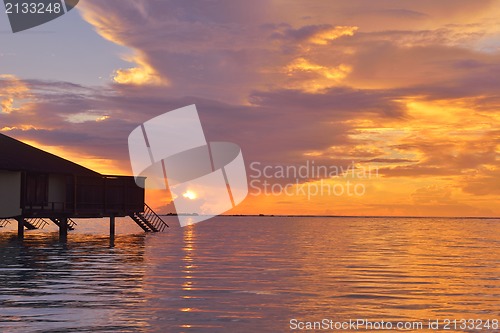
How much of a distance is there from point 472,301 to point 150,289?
981 centimetres

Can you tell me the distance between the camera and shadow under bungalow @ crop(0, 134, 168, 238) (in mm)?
45719

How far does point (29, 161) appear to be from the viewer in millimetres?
47938

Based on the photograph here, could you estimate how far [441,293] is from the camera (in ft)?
69.1

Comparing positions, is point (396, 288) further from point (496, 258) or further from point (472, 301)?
point (496, 258)

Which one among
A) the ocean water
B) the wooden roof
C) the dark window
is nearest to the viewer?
the ocean water

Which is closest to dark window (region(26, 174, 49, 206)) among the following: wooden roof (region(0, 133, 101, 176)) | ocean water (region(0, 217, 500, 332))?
wooden roof (region(0, 133, 101, 176))

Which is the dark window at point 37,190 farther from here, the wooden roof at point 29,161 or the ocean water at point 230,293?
the ocean water at point 230,293

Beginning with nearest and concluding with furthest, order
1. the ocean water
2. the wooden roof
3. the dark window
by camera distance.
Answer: the ocean water
the wooden roof
the dark window

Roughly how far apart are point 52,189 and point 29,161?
2771 mm

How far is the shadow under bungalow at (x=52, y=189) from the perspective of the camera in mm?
45719

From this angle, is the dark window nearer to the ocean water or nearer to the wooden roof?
the wooden roof

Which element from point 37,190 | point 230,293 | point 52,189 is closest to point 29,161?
point 37,190

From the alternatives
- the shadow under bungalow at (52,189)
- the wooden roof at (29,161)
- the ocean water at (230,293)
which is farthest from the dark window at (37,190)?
→ the ocean water at (230,293)

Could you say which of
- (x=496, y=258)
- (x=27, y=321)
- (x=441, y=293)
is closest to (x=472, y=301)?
(x=441, y=293)
